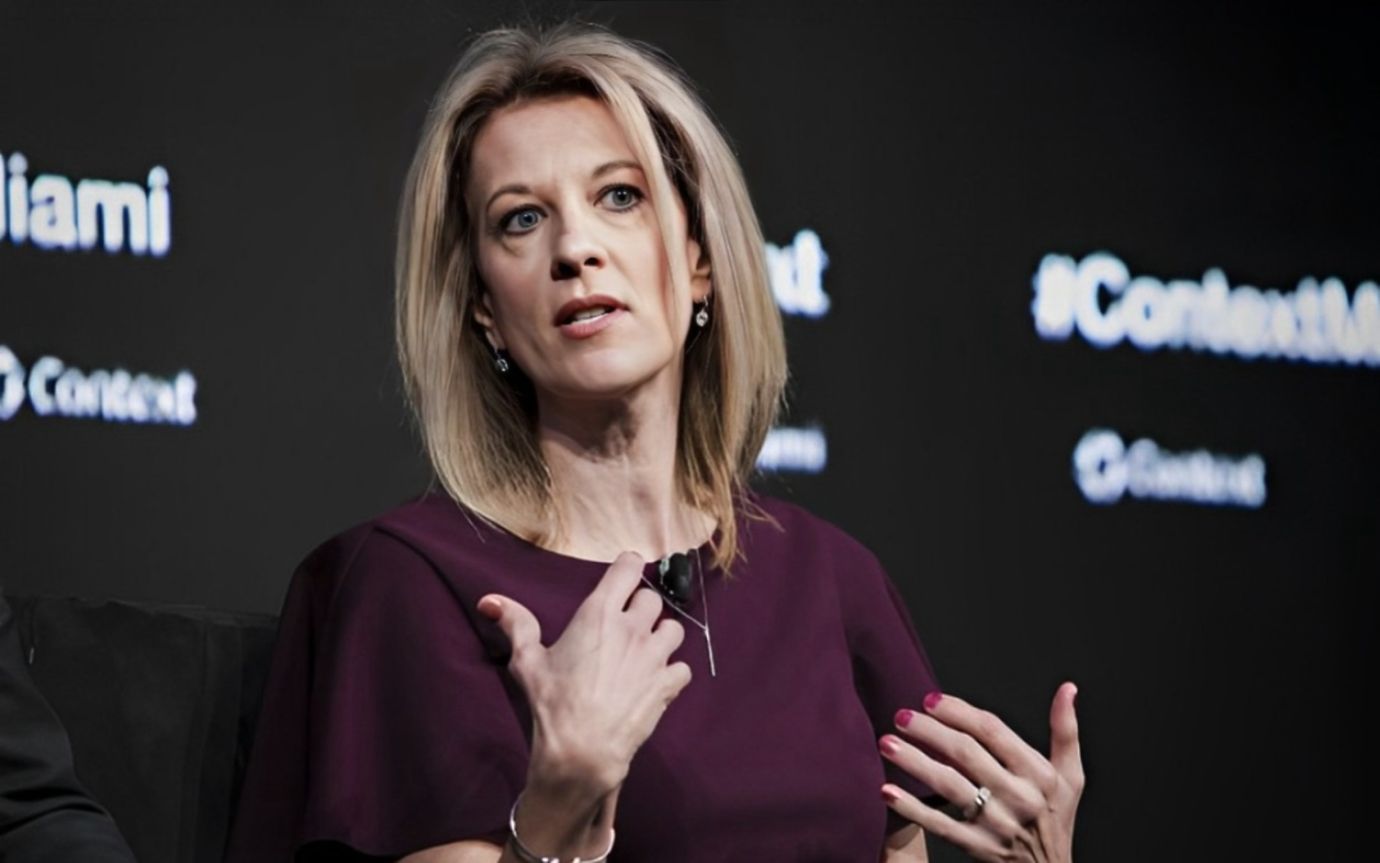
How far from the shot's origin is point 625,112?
2369 millimetres

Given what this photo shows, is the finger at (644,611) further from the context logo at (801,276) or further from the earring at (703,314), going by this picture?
the context logo at (801,276)

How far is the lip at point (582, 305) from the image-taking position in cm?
228

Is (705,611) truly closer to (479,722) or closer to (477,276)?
(479,722)

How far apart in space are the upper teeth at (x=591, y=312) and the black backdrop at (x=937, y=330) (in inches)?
42.5

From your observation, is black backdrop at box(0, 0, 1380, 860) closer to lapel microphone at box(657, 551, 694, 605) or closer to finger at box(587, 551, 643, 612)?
lapel microphone at box(657, 551, 694, 605)

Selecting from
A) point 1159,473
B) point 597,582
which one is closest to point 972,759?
point 597,582

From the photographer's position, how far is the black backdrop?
318cm

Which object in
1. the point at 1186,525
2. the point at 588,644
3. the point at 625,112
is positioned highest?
the point at 625,112

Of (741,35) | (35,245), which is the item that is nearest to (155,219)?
(35,245)

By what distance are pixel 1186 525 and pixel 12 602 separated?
2414mm

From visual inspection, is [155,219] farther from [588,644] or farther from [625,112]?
[588,644]

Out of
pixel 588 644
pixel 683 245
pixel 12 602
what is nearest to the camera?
pixel 588 644

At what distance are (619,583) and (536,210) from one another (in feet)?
1.95

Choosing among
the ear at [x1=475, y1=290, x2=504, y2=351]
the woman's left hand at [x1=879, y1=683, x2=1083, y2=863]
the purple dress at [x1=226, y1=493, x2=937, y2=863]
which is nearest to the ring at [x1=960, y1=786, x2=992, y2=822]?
the woman's left hand at [x1=879, y1=683, x2=1083, y2=863]
